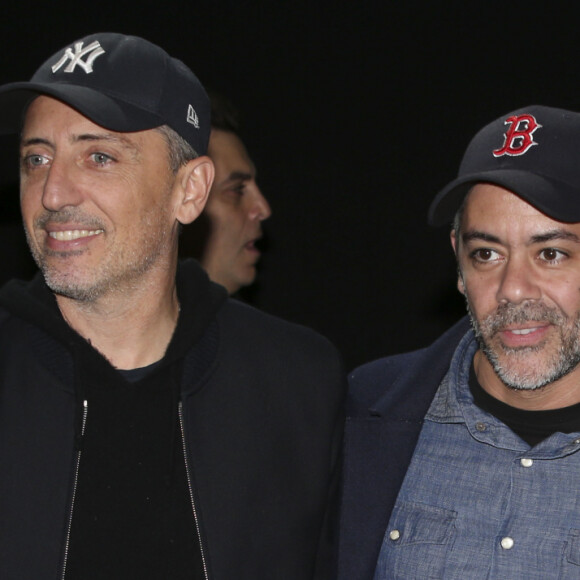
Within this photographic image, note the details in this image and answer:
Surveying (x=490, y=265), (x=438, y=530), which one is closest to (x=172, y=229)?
(x=490, y=265)

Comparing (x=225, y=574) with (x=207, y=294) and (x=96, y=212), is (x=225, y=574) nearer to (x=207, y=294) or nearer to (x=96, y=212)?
(x=207, y=294)

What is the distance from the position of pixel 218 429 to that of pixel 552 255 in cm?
87

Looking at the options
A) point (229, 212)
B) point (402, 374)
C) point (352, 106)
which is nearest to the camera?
point (402, 374)

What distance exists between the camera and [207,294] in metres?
2.50

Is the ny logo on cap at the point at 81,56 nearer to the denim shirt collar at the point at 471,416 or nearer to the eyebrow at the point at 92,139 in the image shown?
the eyebrow at the point at 92,139

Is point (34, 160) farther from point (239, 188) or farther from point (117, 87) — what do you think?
point (239, 188)

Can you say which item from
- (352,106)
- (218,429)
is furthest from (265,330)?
(352,106)

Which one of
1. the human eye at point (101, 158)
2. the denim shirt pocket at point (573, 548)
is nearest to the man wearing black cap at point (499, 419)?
the denim shirt pocket at point (573, 548)

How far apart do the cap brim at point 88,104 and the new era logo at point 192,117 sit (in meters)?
0.10

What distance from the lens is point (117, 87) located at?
2.27 metres

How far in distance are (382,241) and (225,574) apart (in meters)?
2.90

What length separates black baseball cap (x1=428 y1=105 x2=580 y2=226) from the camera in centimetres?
232

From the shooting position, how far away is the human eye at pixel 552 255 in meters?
2.37

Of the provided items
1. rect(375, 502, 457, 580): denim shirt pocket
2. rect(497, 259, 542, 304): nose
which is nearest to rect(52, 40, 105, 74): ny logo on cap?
rect(497, 259, 542, 304): nose
